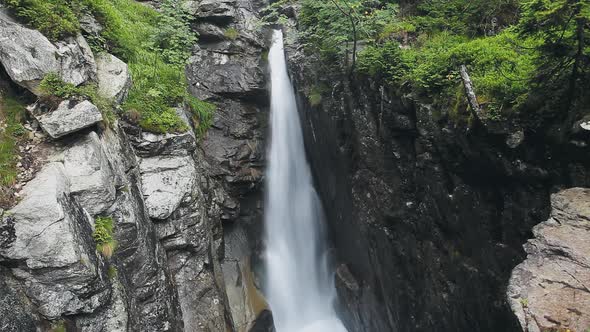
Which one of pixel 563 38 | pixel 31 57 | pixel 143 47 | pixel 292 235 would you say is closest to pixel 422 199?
pixel 563 38

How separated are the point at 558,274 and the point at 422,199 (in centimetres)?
366

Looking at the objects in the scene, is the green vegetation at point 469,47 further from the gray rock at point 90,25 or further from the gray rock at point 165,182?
the gray rock at point 90,25

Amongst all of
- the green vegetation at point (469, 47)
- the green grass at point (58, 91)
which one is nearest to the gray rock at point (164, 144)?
the green grass at point (58, 91)

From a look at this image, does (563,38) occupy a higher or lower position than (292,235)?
higher

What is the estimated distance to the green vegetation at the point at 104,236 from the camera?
631 centimetres

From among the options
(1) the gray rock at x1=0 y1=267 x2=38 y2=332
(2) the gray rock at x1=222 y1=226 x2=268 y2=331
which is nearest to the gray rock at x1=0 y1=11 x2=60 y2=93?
(1) the gray rock at x1=0 y1=267 x2=38 y2=332

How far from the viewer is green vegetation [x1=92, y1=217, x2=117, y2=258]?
6.31 metres

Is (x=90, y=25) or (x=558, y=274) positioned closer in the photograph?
(x=558, y=274)

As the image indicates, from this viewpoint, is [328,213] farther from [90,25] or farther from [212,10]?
[212,10]

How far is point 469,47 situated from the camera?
7.07 meters

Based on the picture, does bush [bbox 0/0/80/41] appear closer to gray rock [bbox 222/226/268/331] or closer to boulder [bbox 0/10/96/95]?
boulder [bbox 0/10/96/95]

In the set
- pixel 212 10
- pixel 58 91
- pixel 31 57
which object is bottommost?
pixel 58 91

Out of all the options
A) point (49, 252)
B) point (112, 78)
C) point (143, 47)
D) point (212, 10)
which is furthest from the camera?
point (212, 10)

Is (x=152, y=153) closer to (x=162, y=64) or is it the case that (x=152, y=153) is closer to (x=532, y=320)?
(x=162, y=64)
